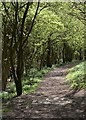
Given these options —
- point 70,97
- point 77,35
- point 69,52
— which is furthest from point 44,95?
point 69,52

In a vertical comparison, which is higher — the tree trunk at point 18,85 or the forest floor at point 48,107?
the tree trunk at point 18,85

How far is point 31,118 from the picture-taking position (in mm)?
9031

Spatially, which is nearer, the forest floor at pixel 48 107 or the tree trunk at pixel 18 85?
the forest floor at pixel 48 107

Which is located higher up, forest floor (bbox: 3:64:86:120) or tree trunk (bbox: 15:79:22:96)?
tree trunk (bbox: 15:79:22:96)

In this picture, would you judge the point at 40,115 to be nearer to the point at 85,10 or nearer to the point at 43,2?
the point at 43,2

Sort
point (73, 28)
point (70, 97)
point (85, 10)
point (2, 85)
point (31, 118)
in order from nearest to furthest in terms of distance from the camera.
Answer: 1. point (31, 118)
2. point (70, 97)
3. point (2, 85)
4. point (85, 10)
5. point (73, 28)

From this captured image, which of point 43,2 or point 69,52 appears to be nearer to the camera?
point 43,2

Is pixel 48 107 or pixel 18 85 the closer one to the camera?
pixel 48 107

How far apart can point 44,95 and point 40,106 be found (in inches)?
123

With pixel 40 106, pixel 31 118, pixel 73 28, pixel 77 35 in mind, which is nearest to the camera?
pixel 31 118

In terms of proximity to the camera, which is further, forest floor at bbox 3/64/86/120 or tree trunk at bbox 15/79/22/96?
tree trunk at bbox 15/79/22/96

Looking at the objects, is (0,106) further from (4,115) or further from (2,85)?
(2,85)

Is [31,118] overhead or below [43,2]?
below

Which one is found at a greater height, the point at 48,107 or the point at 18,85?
the point at 18,85
